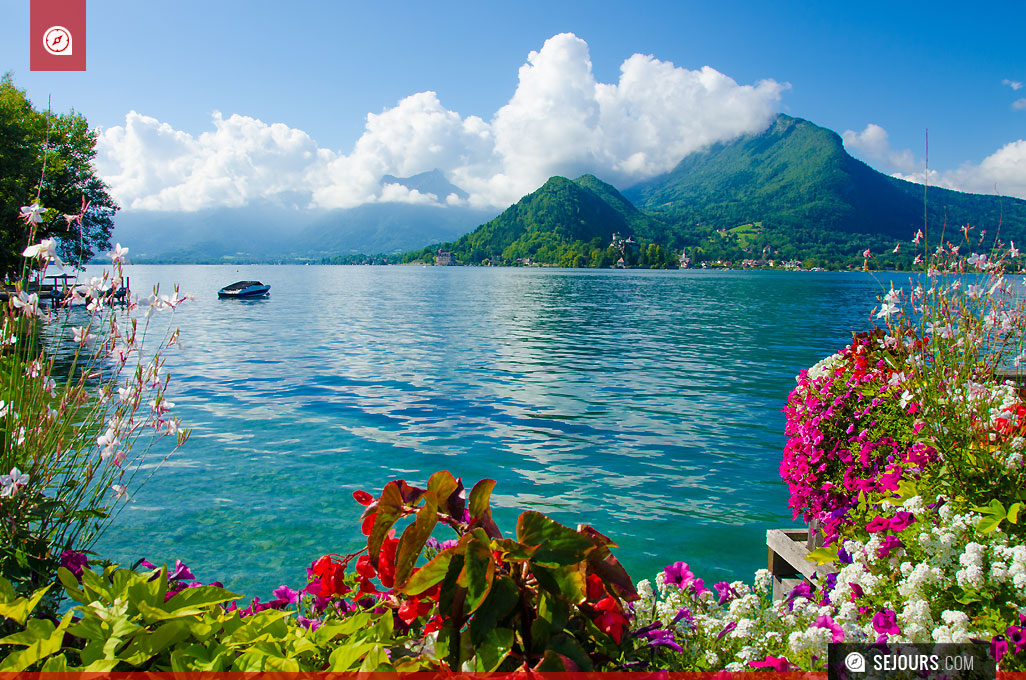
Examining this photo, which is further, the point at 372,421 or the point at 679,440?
the point at 372,421

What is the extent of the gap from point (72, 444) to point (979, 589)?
14.1 feet

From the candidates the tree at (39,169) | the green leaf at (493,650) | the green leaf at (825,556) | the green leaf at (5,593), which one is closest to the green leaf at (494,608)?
the green leaf at (493,650)

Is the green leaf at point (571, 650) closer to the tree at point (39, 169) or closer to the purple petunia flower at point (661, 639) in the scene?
the purple petunia flower at point (661, 639)

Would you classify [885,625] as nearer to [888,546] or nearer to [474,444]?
[888,546]

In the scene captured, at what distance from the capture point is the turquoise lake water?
725cm

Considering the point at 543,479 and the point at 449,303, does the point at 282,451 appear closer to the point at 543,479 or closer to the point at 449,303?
the point at 543,479

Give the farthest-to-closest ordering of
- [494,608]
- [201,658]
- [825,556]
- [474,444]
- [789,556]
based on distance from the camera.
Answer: [474,444] → [789,556] → [825,556] → [201,658] → [494,608]

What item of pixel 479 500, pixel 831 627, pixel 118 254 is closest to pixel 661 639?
pixel 831 627

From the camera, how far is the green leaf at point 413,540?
1.78m

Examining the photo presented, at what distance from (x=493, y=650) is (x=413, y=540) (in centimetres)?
38

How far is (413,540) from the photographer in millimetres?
1801

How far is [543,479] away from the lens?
9203 mm

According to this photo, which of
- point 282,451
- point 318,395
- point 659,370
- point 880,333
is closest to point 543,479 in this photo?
point 282,451

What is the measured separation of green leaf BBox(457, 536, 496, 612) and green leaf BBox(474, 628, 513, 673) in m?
0.10
